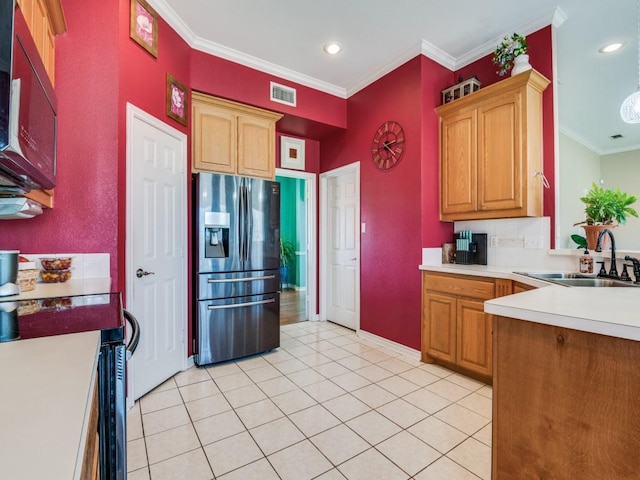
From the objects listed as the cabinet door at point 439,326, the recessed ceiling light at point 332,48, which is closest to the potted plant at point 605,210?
the cabinet door at point 439,326

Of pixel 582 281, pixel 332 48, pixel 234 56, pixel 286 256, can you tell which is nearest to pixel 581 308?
pixel 582 281

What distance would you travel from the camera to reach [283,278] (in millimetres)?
6699

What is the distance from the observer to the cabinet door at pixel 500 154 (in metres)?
2.54

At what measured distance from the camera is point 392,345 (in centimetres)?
323

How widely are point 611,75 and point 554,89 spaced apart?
1611 millimetres

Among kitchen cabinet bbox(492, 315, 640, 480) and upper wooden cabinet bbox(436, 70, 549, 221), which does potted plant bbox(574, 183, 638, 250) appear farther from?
kitchen cabinet bbox(492, 315, 640, 480)

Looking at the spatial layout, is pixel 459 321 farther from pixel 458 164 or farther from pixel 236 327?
pixel 236 327

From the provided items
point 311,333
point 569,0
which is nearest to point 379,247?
point 311,333

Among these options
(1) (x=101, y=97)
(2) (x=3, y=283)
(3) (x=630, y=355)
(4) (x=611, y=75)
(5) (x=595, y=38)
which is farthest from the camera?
(4) (x=611, y=75)

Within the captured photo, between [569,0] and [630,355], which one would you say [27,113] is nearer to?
[630,355]

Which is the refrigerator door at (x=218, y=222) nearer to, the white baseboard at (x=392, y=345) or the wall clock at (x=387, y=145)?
the wall clock at (x=387, y=145)

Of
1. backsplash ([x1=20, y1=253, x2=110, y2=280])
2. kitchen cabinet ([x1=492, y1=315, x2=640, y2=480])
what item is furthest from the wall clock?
backsplash ([x1=20, y1=253, x2=110, y2=280])

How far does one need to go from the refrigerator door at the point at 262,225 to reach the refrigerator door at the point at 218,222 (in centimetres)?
9

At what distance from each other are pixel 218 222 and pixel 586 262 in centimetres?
291
